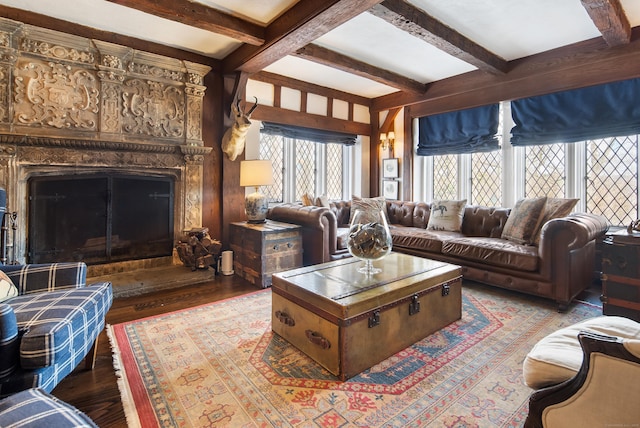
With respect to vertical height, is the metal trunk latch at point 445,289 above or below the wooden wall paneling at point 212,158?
below

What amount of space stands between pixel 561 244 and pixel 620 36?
2.02 metres

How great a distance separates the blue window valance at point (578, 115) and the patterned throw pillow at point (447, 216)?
1.07 metres

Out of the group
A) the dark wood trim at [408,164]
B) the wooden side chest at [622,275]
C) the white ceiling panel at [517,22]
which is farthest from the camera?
the dark wood trim at [408,164]

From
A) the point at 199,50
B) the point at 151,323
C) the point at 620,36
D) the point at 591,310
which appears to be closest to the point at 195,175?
the point at 199,50

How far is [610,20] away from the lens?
8.66 feet

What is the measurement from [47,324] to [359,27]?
3.24 meters

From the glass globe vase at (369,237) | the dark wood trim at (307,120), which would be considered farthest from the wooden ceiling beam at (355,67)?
the glass globe vase at (369,237)

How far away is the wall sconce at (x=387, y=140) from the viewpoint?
5.44 meters

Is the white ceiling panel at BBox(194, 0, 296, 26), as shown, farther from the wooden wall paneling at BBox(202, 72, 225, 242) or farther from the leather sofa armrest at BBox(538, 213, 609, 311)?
the leather sofa armrest at BBox(538, 213, 609, 311)

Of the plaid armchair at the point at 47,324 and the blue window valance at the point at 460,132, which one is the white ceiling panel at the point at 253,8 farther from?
the blue window valance at the point at 460,132

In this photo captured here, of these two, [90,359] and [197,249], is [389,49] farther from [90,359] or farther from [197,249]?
[90,359]

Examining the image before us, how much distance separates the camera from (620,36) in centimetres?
296

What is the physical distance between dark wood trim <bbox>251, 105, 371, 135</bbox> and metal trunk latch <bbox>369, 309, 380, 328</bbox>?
329cm

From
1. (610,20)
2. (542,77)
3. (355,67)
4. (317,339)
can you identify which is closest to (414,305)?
(317,339)
